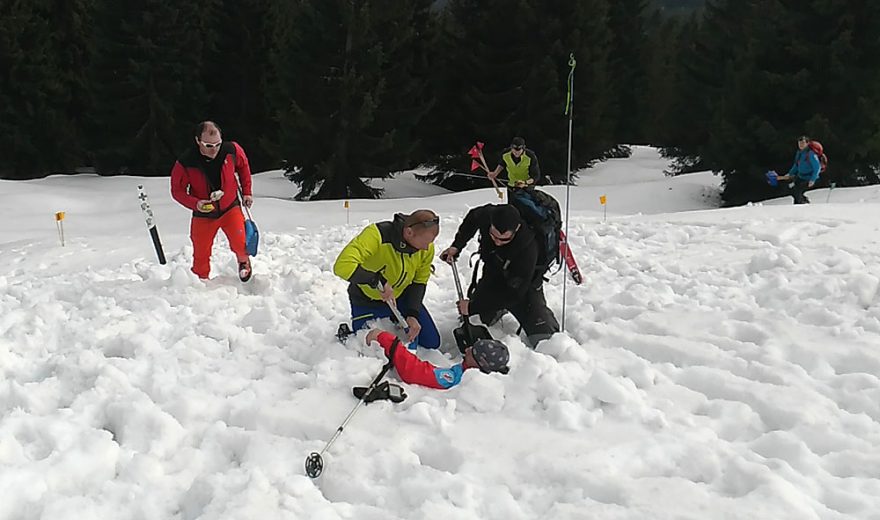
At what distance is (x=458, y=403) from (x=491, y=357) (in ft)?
1.53

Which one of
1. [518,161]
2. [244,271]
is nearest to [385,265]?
[244,271]

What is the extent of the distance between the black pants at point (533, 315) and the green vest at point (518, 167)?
4648 millimetres

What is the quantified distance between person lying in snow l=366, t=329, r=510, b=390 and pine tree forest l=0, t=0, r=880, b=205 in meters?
14.8

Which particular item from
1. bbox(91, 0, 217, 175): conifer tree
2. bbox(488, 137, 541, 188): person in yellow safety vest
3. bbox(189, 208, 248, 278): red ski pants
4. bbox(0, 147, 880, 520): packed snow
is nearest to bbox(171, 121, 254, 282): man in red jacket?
bbox(189, 208, 248, 278): red ski pants

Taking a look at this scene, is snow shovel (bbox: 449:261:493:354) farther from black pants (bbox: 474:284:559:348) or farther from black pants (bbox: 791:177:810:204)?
black pants (bbox: 791:177:810:204)

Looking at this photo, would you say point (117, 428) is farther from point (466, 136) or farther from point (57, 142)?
point (57, 142)

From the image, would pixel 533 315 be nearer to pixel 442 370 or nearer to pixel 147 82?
pixel 442 370

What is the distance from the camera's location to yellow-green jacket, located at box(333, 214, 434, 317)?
4.75 metres

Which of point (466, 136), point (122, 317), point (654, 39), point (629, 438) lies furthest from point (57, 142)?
point (654, 39)

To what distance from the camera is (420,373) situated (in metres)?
4.29

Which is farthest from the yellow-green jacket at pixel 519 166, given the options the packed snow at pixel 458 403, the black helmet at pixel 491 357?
the black helmet at pixel 491 357

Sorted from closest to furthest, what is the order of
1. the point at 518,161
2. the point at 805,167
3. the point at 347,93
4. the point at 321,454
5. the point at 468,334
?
the point at 321,454 < the point at 468,334 < the point at 518,161 < the point at 805,167 < the point at 347,93

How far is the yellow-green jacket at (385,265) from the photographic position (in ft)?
15.6

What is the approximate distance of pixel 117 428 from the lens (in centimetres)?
373
